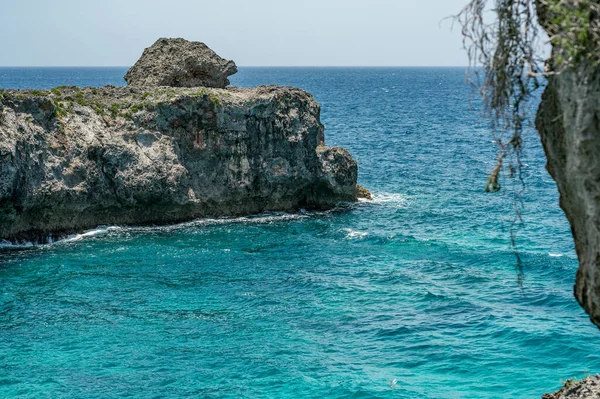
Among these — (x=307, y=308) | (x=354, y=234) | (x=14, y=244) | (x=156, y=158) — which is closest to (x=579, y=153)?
(x=307, y=308)

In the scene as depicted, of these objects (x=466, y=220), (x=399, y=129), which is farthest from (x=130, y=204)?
(x=399, y=129)

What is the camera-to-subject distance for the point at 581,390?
1190 centimetres

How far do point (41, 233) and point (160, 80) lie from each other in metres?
15.4

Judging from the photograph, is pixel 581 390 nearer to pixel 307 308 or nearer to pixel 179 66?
pixel 307 308

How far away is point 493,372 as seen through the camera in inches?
931

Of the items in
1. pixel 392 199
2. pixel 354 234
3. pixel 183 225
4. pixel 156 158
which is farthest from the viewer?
pixel 392 199

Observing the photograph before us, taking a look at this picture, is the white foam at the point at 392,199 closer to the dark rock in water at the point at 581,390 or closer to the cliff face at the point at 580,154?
the dark rock in water at the point at 581,390

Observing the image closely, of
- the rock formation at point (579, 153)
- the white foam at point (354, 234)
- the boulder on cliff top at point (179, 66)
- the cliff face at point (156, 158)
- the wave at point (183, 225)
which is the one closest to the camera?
the rock formation at point (579, 153)

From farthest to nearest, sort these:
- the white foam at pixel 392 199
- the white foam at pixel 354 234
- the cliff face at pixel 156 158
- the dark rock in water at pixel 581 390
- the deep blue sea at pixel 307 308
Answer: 1. the white foam at pixel 392 199
2. the white foam at pixel 354 234
3. the cliff face at pixel 156 158
4. the deep blue sea at pixel 307 308
5. the dark rock in water at pixel 581 390

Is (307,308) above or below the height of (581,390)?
below

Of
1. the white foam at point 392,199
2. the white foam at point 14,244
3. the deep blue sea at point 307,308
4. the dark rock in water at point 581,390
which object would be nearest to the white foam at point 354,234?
the deep blue sea at point 307,308

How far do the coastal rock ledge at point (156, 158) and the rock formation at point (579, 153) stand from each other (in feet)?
110

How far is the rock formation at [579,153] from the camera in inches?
301

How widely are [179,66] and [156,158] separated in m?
10.6
